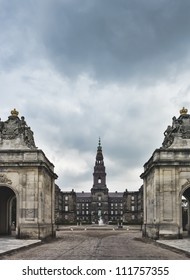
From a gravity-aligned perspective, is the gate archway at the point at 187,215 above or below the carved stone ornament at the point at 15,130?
below

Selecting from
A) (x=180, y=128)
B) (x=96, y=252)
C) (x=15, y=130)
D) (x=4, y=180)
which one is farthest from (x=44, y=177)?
(x=96, y=252)

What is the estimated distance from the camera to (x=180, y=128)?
38.0m

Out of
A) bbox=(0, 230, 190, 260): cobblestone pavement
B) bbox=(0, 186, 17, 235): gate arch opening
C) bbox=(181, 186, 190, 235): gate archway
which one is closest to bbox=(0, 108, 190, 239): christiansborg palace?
bbox=(181, 186, 190, 235): gate archway

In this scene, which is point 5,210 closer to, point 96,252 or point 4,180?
point 4,180

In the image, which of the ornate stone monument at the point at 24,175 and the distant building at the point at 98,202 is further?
the distant building at the point at 98,202

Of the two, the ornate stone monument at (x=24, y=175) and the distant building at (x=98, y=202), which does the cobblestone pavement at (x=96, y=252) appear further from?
the distant building at (x=98, y=202)

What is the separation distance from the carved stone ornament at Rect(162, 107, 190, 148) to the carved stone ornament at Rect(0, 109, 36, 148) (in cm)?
1226

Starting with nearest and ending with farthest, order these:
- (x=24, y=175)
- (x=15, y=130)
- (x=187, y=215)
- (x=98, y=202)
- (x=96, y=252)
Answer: (x=96, y=252) → (x=24, y=175) → (x=15, y=130) → (x=187, y=215) → (x=98, y=202)

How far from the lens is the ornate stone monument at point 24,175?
118 ft

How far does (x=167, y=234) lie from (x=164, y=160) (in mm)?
6047

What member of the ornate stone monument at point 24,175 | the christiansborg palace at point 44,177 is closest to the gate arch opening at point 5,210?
the christiansborg palace at point 44,177

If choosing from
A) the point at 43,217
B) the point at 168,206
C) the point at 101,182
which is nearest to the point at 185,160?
the point at 168,206

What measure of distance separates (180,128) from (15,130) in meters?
14.6
